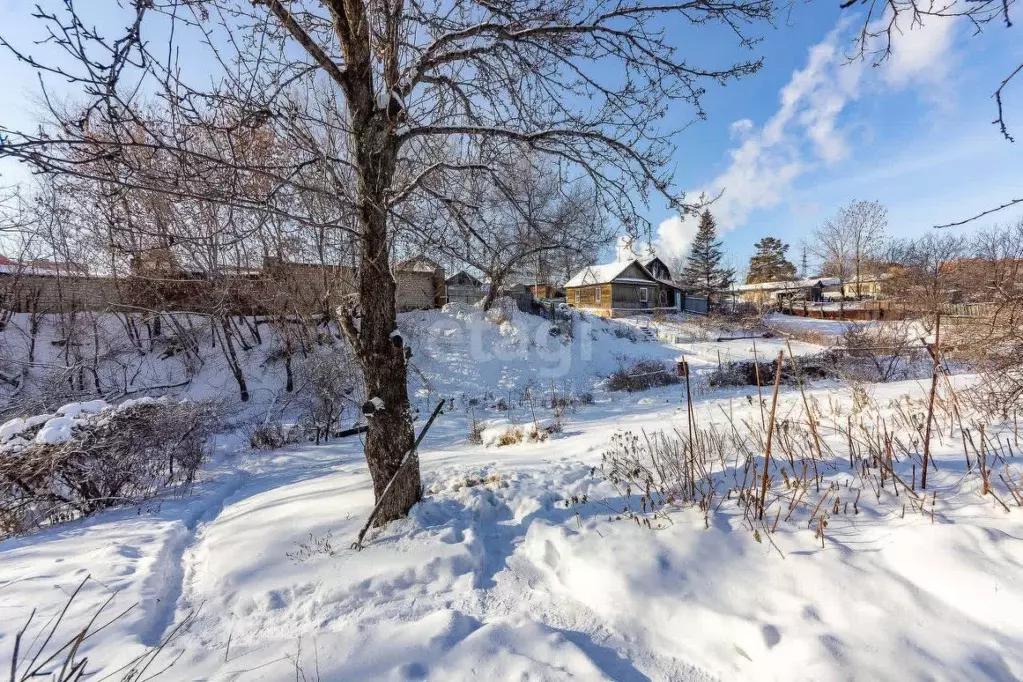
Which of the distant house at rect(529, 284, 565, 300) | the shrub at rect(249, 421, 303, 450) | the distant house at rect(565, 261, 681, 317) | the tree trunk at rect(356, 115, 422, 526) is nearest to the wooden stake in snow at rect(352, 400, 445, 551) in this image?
the tree trunk at rect(356, 115, 422, 526)

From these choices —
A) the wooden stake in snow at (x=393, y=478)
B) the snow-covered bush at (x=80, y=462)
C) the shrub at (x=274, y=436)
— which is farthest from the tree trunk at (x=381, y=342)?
the shrub at (x=274, y=436)

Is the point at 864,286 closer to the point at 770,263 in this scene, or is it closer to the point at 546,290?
the point at 770,263

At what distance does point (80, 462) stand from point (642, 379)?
43.8ft

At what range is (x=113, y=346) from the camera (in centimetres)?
1309

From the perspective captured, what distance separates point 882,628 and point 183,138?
15.2 ft

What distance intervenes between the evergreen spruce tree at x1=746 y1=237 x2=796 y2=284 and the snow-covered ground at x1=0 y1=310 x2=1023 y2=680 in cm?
5678

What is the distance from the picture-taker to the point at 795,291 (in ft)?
135

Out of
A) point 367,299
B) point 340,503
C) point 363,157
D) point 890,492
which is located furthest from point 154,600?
point 890,492

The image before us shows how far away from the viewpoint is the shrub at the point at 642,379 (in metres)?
13.6

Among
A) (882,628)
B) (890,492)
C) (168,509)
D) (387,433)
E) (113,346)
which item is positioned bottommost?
(168,509)

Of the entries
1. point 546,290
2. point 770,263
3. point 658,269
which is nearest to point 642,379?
point 546,290

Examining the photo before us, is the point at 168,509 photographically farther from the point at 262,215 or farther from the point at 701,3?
the point at 701,3

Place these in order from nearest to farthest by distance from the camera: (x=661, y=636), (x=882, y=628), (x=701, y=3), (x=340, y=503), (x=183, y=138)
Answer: (x=882, y=628) → (x=661, y=636) → (x=183, y=138) → (x=701, y=3) → (x=340, y=503)

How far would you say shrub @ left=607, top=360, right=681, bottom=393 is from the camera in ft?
44.5
